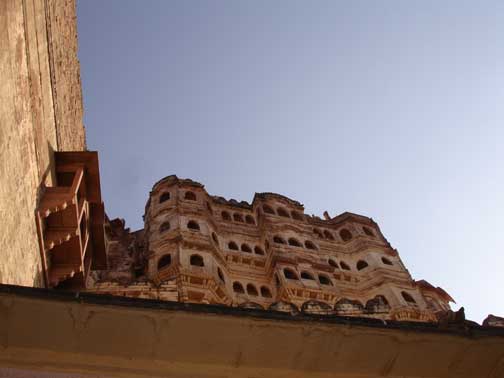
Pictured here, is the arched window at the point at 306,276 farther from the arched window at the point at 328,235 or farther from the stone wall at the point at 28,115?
the stone wall at the point at 28,115

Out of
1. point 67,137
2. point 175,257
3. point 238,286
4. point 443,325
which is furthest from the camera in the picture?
point 238,286

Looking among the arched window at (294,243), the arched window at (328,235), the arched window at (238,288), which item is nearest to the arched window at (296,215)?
the arched window at (328,235)

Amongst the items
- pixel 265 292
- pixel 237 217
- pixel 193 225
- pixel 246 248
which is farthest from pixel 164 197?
pixel 265 292

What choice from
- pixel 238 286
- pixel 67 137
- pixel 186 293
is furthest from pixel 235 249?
pixel 67 137

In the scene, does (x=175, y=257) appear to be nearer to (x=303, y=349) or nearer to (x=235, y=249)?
(x=235, y=249)

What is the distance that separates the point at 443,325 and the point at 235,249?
27815 mm

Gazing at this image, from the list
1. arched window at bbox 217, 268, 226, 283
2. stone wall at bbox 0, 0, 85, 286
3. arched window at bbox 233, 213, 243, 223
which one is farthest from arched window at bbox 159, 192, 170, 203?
stone wall at bbox 0, 0, 85, 286

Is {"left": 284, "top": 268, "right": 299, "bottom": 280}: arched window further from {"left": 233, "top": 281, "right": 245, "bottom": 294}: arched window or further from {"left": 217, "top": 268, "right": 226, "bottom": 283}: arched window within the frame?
{"left": 217, "top": 268, "right": 226, "bottom": 283}: arched window

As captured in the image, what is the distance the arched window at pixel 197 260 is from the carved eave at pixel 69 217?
55.1 ft

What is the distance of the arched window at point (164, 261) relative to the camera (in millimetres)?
27538

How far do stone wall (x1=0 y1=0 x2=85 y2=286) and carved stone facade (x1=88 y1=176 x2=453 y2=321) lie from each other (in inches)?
504

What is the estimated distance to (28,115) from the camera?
7949mm

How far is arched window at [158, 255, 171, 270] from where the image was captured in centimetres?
2754

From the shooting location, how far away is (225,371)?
443cm
